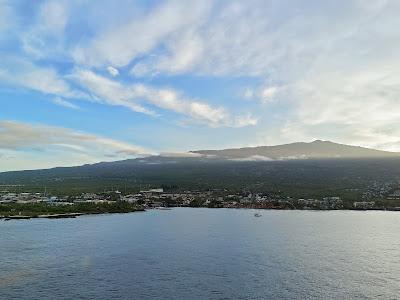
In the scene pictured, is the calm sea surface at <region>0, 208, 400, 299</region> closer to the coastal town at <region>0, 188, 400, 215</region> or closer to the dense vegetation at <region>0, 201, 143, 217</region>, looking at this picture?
the dense vegetation at <region>0, 201, 143, 217</region>

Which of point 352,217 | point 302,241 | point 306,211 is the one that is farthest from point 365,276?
point 306,211

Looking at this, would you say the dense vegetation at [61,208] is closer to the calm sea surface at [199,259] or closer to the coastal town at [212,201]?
the coastal town at [212,201]

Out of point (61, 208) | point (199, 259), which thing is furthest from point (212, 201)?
point (199, 259)

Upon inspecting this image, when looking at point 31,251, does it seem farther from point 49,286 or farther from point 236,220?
point 236,220

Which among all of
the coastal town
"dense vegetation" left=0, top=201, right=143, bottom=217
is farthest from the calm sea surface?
the coastal town

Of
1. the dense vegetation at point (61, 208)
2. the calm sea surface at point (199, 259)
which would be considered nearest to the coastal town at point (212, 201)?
the dense vegetation at point (61, 208)

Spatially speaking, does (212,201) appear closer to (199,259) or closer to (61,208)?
(61,208)
